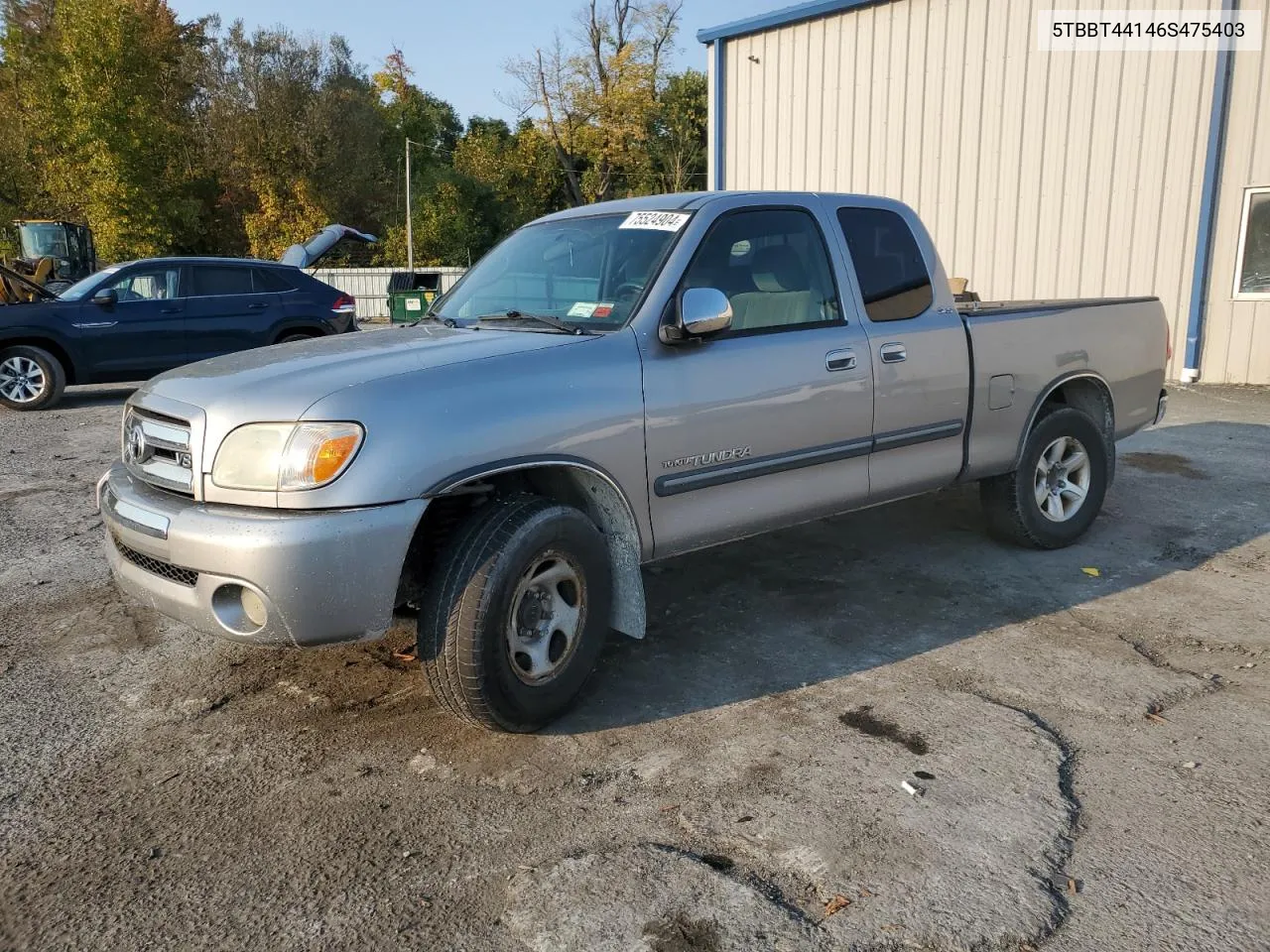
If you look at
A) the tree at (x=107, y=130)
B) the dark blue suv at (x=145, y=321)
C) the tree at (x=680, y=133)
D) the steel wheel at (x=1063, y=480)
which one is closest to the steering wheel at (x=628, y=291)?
the steel wheel at (x=1063, y=480)

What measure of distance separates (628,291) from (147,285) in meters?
9.38

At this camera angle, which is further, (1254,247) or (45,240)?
(45,240)

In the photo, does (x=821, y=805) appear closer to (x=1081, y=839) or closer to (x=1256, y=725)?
(x=1081, y=839)

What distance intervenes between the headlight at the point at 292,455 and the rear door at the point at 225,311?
363 inches

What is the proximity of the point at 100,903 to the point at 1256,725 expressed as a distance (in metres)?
3.64

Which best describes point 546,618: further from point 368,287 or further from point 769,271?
point 368,287

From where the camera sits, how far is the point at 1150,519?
6.13 m

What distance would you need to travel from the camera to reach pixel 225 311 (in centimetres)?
1155

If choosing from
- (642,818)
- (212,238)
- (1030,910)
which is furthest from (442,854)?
(212,238)

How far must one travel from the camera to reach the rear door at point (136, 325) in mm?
10875

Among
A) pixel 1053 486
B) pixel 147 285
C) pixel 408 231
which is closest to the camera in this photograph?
pixel 1053 486

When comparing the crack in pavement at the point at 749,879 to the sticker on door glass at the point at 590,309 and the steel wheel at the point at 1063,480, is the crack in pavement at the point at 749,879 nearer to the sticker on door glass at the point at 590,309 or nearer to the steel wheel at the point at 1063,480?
the sticker on door glass at the point at 590,309

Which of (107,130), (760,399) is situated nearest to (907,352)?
(760,399)

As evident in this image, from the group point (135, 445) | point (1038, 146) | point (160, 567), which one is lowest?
point (160, 567)
